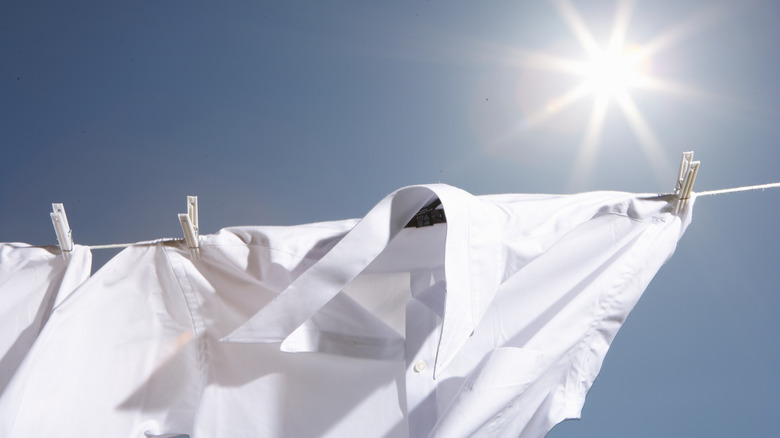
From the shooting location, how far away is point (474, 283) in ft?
1.58

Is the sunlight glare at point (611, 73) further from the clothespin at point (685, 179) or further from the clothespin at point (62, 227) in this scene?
the clothespin at point (62, 227)

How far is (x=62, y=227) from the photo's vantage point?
0.56 meters

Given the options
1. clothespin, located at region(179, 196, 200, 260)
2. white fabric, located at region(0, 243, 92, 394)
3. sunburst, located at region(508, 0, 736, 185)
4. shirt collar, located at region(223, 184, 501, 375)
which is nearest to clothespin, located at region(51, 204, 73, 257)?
white fabric, located at region(0, 243, 92, 394)

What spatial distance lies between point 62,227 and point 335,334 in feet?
1.09

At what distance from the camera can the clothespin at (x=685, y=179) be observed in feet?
1.80

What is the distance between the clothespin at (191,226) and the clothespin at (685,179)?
54 centimetres

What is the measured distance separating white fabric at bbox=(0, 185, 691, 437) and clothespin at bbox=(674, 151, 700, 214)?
15 mm

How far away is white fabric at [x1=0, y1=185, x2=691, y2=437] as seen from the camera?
55 centimetres

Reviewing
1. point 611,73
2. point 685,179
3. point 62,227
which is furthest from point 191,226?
point 611,73

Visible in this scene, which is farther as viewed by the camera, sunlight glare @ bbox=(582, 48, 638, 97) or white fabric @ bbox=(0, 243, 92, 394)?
sunlight glare @ bbox=(582, 48, 638, 97)

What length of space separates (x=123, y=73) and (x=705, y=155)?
100cm

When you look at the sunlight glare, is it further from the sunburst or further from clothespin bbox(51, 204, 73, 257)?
clothespin bbox(51, 204, 73, 257)

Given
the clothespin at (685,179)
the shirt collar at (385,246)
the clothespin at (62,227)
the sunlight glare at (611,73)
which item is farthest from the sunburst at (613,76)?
the clothespin at (62,227)

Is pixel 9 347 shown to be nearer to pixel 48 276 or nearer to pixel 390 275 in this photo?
pixel 48 276
